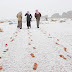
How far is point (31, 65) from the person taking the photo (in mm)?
3371

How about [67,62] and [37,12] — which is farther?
[37,12]

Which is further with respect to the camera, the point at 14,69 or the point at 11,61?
the point at 11,61

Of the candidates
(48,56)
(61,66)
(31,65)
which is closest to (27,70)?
(31,65)

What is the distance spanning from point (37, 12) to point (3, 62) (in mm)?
10916

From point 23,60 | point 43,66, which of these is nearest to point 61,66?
point 43,66

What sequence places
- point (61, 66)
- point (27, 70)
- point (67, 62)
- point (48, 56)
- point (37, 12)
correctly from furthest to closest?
point (37, 12)
point (48, 56)
point (67, 62)
point (61, 66)
point (27, 70)

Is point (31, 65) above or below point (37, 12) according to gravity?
below

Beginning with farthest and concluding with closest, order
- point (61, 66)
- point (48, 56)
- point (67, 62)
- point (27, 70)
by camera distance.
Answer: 1. point (48, 56)
2. point (67, 62)
3. point (61, 66)
4. point (27, 70)

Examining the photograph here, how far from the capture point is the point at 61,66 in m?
3.26

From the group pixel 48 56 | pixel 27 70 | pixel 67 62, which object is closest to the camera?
pixel 27 70

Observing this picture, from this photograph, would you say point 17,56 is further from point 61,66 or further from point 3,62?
point 61,66

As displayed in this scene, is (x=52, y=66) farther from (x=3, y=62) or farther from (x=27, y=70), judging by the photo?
(x=3, y=62)

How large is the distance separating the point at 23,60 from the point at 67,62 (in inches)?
50.3

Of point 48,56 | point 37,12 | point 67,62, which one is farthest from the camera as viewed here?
point 37,12
